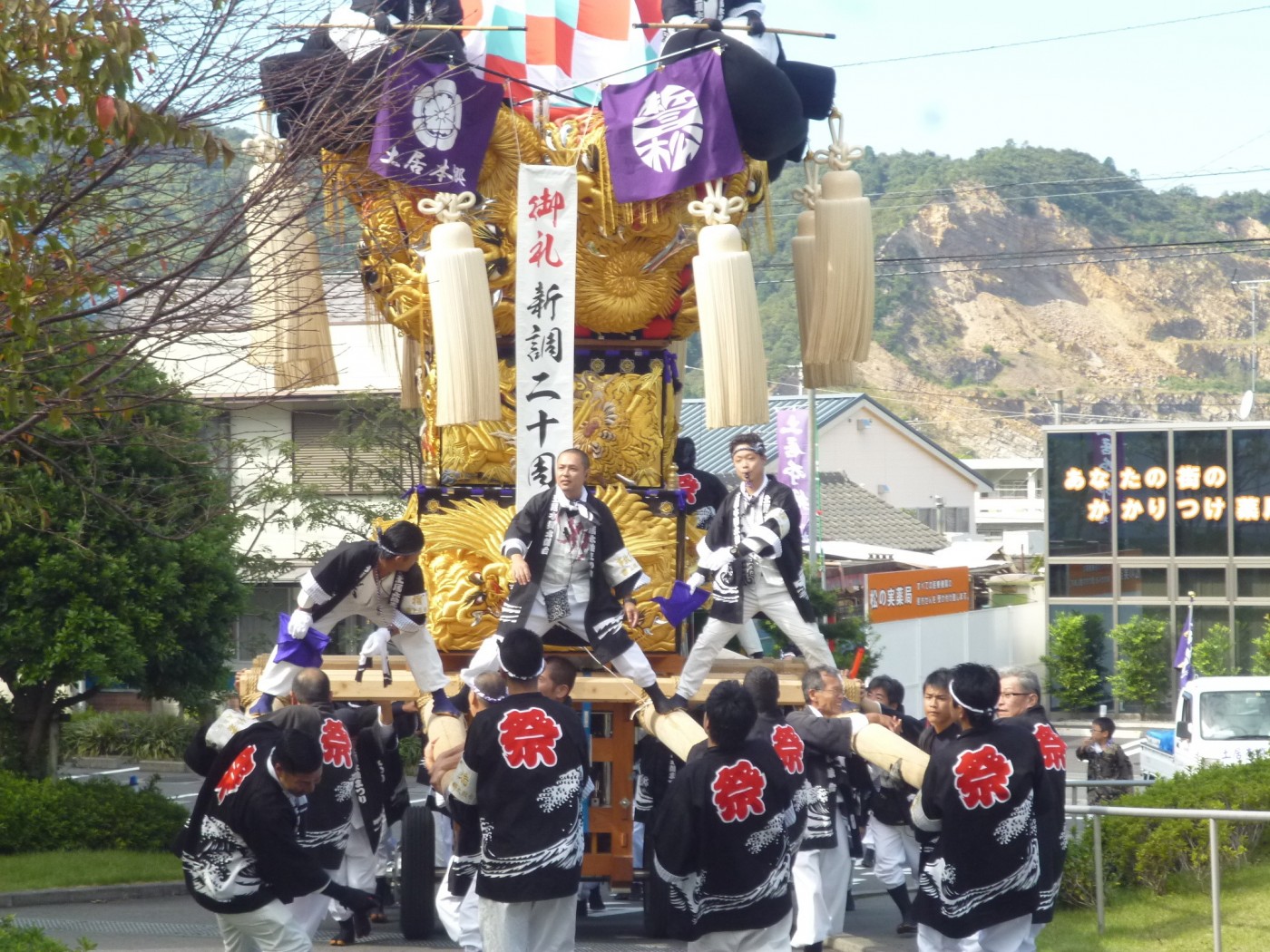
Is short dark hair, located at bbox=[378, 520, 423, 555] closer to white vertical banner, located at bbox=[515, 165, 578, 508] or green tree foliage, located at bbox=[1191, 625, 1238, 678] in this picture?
white vertical banner, located at bbox=[515, 165, 578, 508]

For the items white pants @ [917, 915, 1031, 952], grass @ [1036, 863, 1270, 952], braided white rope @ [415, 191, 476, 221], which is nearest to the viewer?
white pants @ [917, 915, 1031, 952]

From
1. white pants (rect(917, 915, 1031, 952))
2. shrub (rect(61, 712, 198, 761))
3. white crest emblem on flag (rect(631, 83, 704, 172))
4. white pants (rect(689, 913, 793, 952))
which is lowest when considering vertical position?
shrub (rect(61, 712, 198, 761))

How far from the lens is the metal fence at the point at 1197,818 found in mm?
7104

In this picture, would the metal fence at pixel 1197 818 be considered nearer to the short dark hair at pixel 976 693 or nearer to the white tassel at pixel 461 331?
the short dark hair at pixel 976 693

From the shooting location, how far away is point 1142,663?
2798 centimetres

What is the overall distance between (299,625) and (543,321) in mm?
2363

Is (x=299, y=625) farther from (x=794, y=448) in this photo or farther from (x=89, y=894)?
(x=794, y=448)

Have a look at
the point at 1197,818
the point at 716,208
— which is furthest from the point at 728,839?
the point at 716,208

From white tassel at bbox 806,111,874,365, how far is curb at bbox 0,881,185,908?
6.10 metres

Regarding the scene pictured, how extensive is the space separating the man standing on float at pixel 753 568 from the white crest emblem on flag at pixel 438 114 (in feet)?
8.04

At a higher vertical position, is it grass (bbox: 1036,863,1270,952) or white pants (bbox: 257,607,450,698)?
white pants (bbox: 257,607,450,698)

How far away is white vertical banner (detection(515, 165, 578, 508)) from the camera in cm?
951

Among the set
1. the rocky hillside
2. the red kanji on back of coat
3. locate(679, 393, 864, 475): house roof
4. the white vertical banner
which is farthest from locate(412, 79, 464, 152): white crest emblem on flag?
the rocky hillside

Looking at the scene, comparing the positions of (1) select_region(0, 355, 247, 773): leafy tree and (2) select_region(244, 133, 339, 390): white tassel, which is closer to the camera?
(2) select_region(244, 133, 339, 390): white tassel
